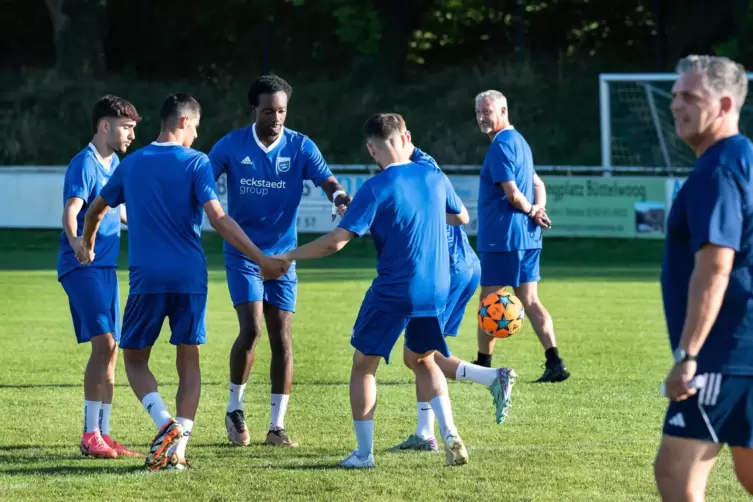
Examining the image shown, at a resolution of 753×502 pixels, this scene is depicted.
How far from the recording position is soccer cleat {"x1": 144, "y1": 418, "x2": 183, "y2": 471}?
21.2 feet

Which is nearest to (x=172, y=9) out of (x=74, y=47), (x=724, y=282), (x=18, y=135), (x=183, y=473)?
(x=74, y=47)

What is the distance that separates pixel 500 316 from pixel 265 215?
7.89 feet

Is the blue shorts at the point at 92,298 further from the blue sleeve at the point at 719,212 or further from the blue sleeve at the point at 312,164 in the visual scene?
the blue sleeve at the point at 719,212

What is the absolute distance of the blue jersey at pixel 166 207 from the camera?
6.61 meters

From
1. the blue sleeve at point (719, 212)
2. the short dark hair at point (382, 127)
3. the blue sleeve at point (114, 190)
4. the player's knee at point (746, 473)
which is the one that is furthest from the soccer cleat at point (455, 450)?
the blue sleeve at point (719, 212)

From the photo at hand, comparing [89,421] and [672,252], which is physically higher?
[672,252]

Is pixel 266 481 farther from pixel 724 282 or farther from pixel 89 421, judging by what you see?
pixel 724 282

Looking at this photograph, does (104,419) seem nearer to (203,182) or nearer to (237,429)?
(237,429)

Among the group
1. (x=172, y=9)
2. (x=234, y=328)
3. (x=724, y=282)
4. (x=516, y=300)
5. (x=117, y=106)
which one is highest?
(x=172, y=9)

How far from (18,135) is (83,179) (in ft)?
92.0

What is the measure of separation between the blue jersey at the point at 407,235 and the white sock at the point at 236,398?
1357mm

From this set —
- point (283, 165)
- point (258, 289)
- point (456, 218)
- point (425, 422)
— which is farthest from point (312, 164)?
point (425, 422)

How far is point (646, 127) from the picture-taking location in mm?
26188

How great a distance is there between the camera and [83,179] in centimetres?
719
